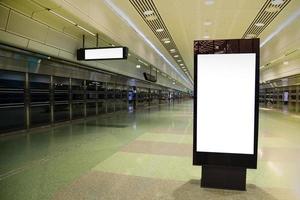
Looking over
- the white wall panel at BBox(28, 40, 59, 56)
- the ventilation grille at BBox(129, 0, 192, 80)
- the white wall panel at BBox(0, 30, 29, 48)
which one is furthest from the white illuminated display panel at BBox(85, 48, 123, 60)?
the white wall panel at BBox(0, 30, 29, 48)

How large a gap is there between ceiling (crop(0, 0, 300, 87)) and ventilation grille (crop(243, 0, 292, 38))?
0.14m

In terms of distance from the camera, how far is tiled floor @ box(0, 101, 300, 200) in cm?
322

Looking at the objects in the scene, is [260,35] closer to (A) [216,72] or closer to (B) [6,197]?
(A) [216,72]

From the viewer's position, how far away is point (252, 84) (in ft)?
10.8

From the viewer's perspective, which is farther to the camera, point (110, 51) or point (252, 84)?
point (110, 51)

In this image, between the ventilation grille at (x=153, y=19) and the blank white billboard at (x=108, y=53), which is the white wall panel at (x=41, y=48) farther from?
the ventilation grille at (x=153, y=19)

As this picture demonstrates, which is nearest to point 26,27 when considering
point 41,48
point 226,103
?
point 41,48

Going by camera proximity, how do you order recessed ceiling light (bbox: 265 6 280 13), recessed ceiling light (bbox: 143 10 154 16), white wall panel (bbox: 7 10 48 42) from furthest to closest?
1. recessed ceiling light (bbox: 143 10 154 16)
2. recessed ceiling light (bbox: 265 6 280 13)
3. white wall panel (bbox: 7 10 48 42)

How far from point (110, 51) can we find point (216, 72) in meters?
5.41

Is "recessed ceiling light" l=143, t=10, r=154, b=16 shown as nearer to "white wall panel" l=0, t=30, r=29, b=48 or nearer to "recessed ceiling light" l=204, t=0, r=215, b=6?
"recessed ceiling light" l=204, t=0, r=215, b=6

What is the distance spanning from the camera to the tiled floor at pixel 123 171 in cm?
322

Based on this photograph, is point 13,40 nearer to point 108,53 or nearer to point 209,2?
point 108,53

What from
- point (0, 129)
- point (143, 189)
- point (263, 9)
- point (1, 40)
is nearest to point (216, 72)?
point (143, 189)

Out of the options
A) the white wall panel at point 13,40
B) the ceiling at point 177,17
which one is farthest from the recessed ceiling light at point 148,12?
the white wall panel at point 13,40
